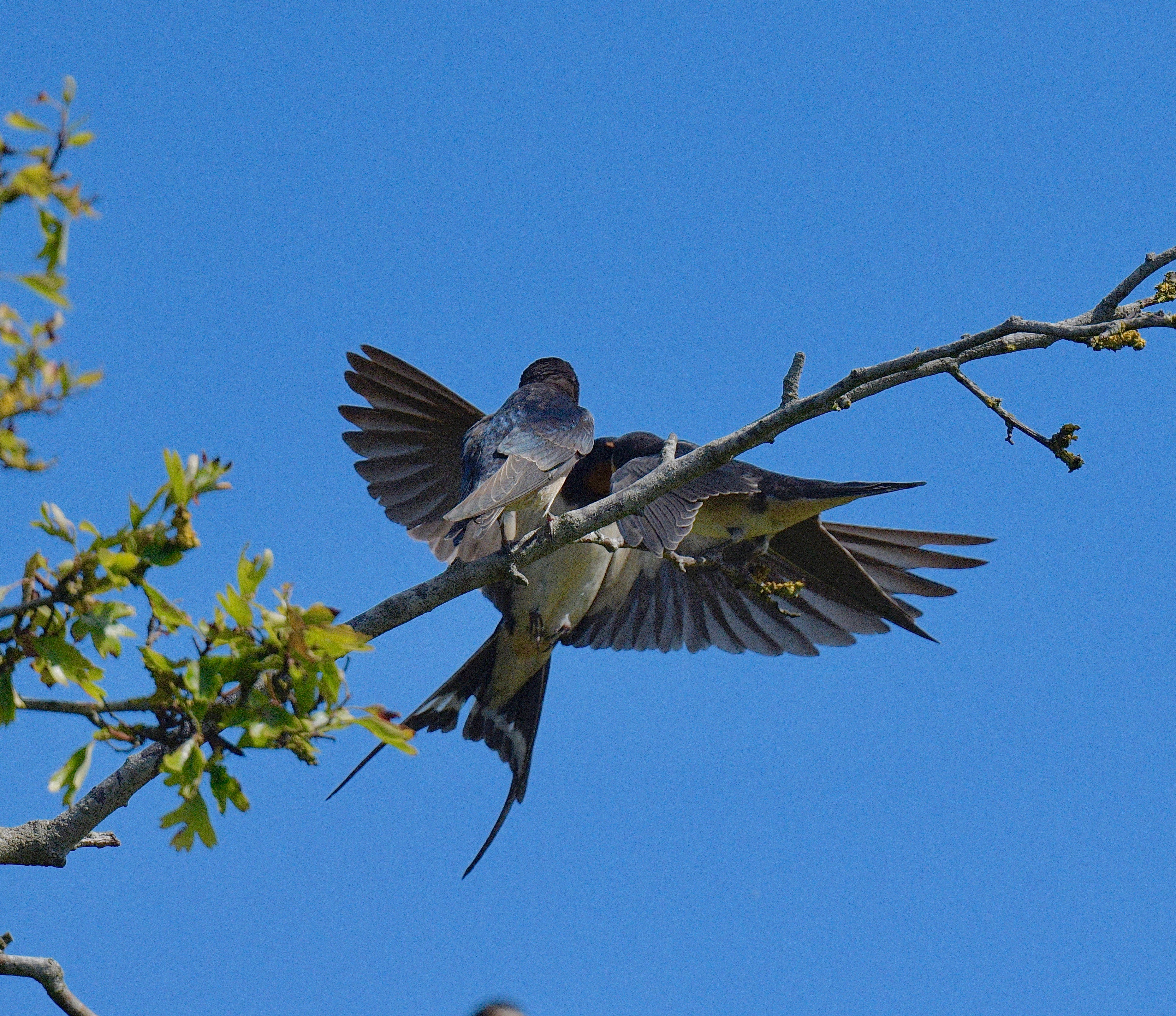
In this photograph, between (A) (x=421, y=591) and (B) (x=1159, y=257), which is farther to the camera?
(A) (x=421, y=591)

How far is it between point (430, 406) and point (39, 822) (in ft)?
10.9

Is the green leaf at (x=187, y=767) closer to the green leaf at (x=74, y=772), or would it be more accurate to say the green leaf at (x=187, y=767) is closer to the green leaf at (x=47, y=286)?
the green leaf at (x=74, y=772)

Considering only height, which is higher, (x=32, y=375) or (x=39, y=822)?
(x=32, y=375)

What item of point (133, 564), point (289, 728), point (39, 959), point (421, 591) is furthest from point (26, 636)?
point (421, 591)

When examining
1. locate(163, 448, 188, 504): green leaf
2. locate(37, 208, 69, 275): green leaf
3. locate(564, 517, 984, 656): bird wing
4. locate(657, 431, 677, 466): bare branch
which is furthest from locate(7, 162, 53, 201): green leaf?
locate(564, 517, 984, 656): bird wing

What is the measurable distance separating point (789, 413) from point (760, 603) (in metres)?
2.73

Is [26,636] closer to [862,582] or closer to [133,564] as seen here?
[133,564]

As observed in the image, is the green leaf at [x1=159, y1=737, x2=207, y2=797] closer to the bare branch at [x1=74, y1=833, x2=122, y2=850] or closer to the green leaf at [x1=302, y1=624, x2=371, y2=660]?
the green leaf at [x1=302, y1=624, x2=371, y2=660]

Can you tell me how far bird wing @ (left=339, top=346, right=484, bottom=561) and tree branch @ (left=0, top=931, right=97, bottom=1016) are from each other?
A: 3358 millimetres

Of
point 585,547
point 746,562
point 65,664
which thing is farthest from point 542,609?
point 65,664

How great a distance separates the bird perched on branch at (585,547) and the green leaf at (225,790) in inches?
84.8

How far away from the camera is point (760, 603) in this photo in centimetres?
604

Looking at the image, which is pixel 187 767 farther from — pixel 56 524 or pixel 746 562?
pixel 746 562

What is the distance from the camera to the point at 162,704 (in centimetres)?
221
